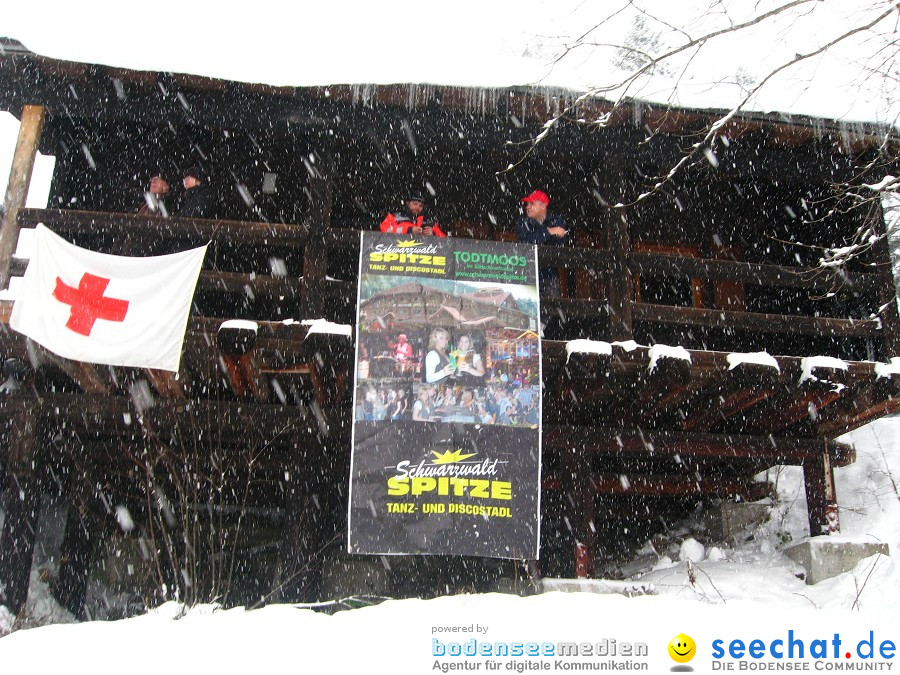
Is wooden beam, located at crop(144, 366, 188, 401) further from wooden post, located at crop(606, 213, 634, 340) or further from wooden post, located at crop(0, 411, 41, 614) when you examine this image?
wooden post, located at crop(606, 213, 634, 340)

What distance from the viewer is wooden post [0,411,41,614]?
337 inches

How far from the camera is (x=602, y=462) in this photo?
1118cm

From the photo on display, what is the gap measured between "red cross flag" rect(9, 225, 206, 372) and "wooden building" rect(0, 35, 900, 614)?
0.37 m

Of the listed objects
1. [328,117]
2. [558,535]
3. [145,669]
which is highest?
[328,117]

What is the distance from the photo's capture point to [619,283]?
28.3ft

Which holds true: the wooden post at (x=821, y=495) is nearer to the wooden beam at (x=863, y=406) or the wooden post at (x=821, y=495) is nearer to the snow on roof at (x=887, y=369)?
the wooden beam at (x=863, y=406)

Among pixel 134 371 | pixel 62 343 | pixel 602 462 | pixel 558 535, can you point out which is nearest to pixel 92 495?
pixel 134 371

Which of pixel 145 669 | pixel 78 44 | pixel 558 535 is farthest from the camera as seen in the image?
pixel 558 535

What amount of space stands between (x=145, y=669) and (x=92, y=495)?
16.6 feet

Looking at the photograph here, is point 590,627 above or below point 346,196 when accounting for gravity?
below

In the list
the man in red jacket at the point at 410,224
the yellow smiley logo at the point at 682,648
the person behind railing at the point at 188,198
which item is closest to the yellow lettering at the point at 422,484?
the yellow smiley logo at the point at 682,648

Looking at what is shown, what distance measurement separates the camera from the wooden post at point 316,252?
8.32m

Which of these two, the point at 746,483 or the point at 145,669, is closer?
the point at 145,669

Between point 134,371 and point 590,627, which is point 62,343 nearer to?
point 134,371
